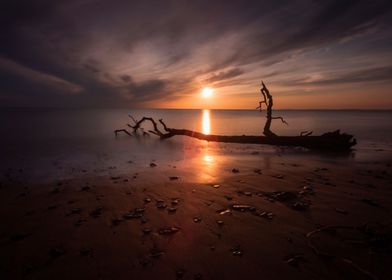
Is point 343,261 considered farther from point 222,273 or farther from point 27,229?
point 27,229

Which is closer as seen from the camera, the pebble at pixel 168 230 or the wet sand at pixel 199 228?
the wet sand at pixel 199 228

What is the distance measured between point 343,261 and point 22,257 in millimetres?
6054

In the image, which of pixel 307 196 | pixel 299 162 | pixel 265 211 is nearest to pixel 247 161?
pixel 299 162

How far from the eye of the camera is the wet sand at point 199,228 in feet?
13.3

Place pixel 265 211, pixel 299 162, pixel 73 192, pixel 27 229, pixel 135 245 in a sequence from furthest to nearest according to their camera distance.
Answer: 1. pixel 299 162
2. pixel 73 192
3. pixel 265 211
4. pixel 27 229
5. pixel 135 245

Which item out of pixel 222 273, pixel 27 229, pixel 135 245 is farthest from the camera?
pixel 27 229

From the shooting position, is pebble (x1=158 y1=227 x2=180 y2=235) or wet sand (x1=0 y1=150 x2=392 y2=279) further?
pebble (x1=158 y1=227 x2=180 y2=235)

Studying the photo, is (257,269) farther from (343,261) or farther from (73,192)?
(73,192)

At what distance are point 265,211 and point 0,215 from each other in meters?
7.33

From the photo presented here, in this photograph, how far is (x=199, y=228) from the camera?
5414 mm

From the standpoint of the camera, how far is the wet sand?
4043 millimetres

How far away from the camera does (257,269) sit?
3.99m

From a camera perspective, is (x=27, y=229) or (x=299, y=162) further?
(x=299, y=162)

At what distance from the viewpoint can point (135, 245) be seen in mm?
4770
